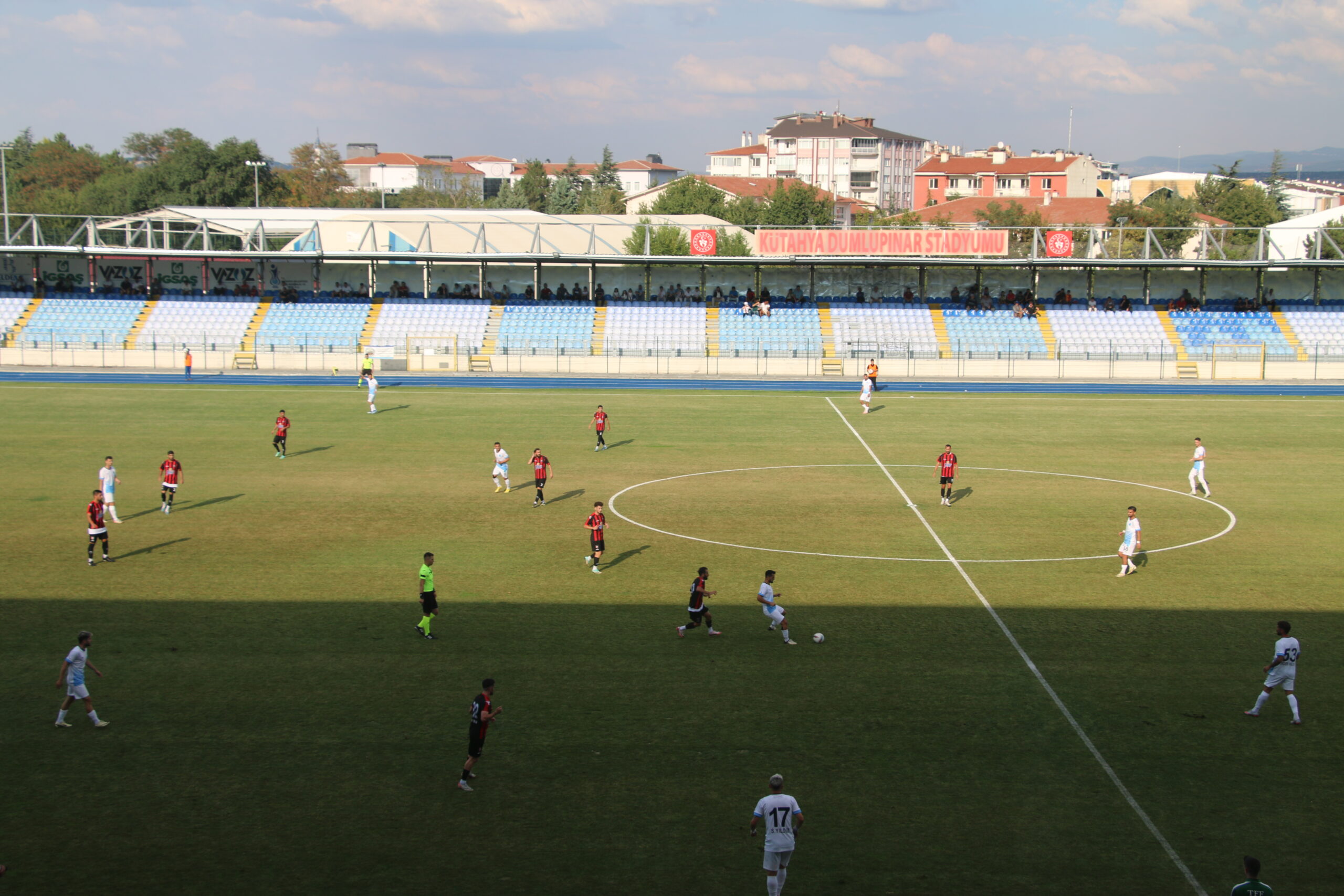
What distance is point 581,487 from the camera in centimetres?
2956

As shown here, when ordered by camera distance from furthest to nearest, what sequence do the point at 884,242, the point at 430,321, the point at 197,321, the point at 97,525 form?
1. the point at 430,321
2. the point at 197,321
3. the point at 884,242
4. the point at 97,525

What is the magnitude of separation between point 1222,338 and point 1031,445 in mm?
33894

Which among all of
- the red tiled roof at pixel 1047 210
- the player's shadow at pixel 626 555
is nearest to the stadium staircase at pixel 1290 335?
the player's shadow at pixel 626 555

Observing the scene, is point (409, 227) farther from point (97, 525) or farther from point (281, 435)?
point (97, 525)

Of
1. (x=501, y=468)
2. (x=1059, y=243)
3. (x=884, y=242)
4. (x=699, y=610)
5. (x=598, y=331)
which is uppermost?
(x=1059, y=243)

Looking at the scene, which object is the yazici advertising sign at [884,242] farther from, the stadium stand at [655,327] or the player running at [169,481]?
the player running at [169,481]

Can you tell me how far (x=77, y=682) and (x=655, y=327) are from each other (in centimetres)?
5404

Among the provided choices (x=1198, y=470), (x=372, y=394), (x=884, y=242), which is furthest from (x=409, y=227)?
(x=1198, y=470)

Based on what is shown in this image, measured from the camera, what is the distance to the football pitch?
435 inches

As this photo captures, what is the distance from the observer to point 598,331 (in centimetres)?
6544

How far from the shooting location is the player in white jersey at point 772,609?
56.3ft

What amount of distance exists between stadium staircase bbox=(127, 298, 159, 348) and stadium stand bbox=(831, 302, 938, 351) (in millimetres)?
44427

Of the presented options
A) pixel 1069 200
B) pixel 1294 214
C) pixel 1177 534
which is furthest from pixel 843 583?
pixel 1294 214

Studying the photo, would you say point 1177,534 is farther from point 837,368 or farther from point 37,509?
point 837,368
